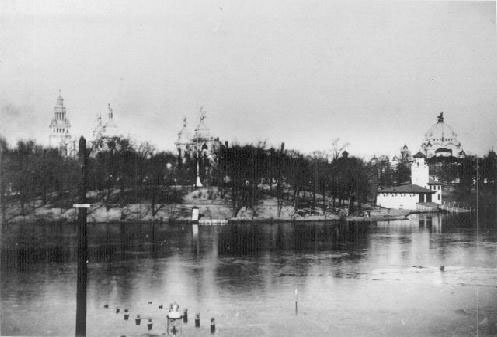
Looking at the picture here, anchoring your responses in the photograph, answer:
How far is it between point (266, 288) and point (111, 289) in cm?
602

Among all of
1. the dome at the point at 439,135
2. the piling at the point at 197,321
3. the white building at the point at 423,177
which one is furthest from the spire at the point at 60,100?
the white building at the point at 423,177

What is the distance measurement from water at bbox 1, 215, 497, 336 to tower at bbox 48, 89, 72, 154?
810cm

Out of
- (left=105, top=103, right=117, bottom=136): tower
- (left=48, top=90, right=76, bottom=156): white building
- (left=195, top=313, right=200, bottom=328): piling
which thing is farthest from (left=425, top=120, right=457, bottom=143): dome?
(left=195, top=313, right=200, bottom=328): piling

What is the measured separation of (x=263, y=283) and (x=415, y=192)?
A: 62913 mm

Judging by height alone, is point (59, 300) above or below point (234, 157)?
below

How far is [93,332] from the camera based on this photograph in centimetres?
1741

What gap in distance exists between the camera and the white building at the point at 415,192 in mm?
84056

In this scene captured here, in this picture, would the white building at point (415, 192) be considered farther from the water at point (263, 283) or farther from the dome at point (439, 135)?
the water at point (263, 283)

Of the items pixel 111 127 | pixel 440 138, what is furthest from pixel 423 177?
pixel 111 127

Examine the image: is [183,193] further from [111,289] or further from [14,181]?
[111,289]

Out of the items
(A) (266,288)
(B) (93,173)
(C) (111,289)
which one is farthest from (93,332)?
(B) (93,173)

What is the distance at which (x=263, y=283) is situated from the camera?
25969 millimetres

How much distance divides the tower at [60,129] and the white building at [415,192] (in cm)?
4243

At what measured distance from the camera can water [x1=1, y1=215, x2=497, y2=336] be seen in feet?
61.3
